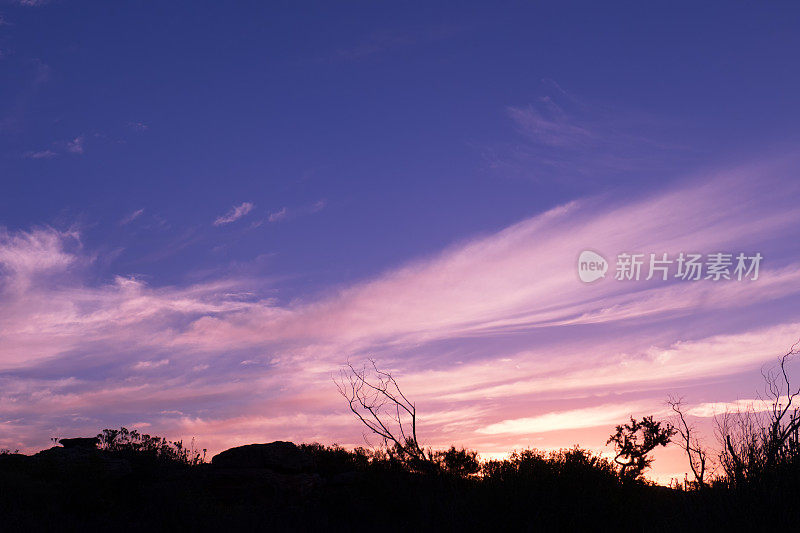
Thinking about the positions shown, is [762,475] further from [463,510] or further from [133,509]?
[133,509]

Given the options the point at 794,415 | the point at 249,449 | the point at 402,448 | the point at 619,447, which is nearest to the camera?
the point at 794,415

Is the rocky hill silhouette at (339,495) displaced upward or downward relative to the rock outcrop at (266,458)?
downward

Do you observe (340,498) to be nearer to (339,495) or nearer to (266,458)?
(339,495)

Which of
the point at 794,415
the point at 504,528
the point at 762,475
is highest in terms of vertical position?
the point at 794,415

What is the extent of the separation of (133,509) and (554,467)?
14.1 m

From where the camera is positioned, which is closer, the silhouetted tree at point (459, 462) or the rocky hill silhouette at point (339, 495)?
the rocky hill silhouette at point (339, 495)

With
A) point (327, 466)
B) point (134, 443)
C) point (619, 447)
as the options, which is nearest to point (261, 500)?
point (327, 466)

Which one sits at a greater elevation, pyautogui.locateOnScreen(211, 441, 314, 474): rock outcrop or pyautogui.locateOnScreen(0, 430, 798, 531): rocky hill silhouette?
pyautogui.locateOnScreen(211, 441, 314, 474): rock outcrop

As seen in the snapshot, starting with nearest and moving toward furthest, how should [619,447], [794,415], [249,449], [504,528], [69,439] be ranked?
1. [794,415]
2. [504,528]
3. [249,449]
4. [619,447]
5. [69,439]

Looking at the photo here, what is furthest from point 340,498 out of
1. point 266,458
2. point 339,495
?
point 266,458

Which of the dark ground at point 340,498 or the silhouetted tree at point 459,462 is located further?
the silhouetted tree at point 459,462

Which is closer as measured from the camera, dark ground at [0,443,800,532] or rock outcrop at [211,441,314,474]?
dark ground at [0,443,800,532]

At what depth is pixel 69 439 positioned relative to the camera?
30109 mm

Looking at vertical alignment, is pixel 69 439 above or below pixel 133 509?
above
